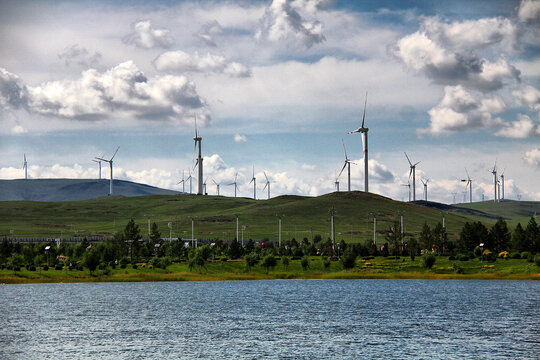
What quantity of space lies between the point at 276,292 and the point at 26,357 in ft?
385

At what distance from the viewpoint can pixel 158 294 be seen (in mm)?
192000

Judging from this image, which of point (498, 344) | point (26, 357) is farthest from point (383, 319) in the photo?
point (26, 357)

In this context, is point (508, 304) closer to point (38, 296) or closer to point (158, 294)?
point (158, 294)

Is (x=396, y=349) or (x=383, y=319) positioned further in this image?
(x=383, y=319)

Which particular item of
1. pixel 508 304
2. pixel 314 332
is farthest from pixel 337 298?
pixel 314 332

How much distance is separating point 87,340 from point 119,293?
93178mm

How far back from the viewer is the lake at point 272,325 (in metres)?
91.4

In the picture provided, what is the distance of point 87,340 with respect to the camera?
10119 cm

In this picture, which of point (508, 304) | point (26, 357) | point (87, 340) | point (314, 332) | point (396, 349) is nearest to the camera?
point (26, 357)

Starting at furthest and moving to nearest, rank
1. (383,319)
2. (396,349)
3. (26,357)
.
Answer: (383,319) → (396,349) → (26,357)

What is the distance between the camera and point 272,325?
121 metres

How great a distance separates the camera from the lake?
9138cm

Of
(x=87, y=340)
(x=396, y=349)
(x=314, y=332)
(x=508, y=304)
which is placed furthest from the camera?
(x=508, y=304)

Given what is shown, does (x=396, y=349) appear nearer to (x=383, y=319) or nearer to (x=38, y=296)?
(x=383, y=319)
